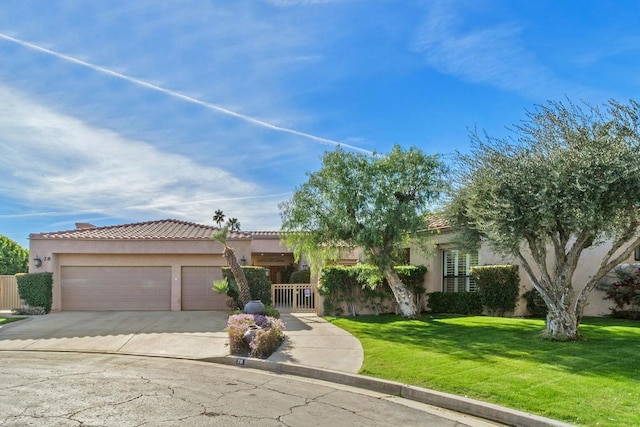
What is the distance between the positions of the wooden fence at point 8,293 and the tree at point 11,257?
15.4 m

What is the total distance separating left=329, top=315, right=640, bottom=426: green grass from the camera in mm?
6897

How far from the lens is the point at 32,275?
2050cm

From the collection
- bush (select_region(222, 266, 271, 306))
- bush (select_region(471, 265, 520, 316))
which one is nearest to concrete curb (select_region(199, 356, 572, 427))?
bush (select_region(222, 266, 271, 306))

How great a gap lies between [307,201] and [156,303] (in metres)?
8.98

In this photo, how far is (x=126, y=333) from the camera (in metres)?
15.4

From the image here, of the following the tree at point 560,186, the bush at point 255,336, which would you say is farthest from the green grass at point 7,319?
the tree at point 560,186

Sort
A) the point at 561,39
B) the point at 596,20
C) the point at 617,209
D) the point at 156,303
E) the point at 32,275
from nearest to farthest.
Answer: the point at 617,209, the point at 596,20, the point at 561,39, the point at 32,275, the point at 156,303

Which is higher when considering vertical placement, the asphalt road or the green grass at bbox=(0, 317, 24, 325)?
the asphalt road

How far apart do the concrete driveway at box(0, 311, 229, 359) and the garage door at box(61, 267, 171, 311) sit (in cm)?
139

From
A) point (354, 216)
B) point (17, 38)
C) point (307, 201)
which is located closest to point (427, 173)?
point (354, 216)

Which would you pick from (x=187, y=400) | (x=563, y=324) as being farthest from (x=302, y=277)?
(x=187, y=400)

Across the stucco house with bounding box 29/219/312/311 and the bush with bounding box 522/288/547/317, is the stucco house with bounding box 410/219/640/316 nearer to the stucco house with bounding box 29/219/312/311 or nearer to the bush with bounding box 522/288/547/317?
the bush with bounding box 522/288/547/317

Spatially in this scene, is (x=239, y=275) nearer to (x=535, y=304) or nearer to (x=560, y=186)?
(x=535, y=304)

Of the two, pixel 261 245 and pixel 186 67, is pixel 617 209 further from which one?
pixel 261 245
